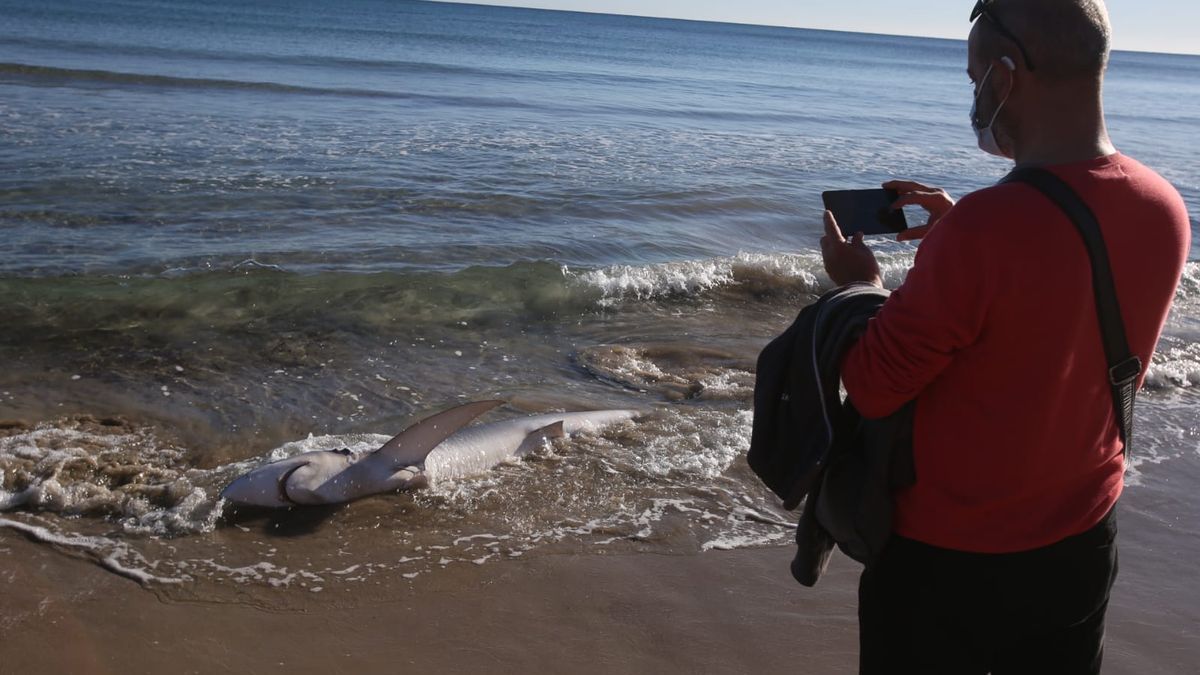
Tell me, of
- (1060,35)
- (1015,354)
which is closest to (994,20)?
(1060,35)

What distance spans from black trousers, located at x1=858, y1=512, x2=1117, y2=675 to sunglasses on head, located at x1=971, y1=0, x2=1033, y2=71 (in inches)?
40.5

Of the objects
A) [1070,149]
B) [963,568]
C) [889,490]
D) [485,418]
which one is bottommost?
[485,418]

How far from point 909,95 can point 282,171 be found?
3087 cm

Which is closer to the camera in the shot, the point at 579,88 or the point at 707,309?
the point at 707,309

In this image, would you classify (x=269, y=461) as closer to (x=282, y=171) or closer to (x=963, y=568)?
(x=963, y=568)

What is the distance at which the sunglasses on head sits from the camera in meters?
1.97

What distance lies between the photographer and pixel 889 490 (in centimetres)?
214

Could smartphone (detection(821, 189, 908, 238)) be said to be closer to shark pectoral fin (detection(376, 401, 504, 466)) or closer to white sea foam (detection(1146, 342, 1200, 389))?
shark pectoral fin (detection(376, 401, 504, 466))

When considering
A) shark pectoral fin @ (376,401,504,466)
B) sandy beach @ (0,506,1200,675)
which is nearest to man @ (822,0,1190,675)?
sandy beach @ (0,506,1200,675)

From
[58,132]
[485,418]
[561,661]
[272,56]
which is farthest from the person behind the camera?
[272,56]

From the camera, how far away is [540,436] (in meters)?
5.88

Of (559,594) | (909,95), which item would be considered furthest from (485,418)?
(909,95)

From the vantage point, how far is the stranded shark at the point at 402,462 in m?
4.93

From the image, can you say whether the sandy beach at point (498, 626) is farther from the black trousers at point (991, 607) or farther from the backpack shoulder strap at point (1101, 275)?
the backpack shoulder strap at point (1101, 275)
